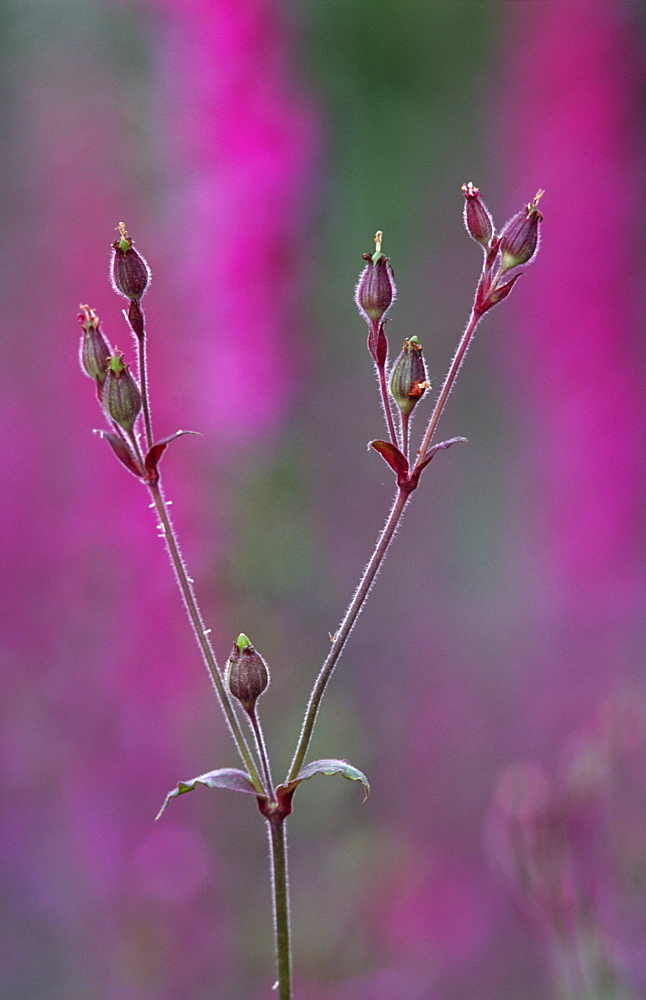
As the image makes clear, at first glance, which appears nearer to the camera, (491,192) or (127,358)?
(127,358)

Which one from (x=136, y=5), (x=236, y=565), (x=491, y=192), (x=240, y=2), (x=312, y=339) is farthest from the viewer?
(x=491, y=192)

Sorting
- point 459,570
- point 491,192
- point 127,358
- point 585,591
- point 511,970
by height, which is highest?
point 491,192

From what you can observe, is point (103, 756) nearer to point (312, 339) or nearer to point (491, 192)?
point (312, 339)

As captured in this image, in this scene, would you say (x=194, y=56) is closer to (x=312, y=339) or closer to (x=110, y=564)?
(x=312, y=339)

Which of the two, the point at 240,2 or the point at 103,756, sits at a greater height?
the point at 240,2

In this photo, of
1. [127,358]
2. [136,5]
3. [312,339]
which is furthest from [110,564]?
[136,5]

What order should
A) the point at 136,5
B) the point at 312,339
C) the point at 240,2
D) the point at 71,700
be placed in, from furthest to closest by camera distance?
the point at 136,5
the point at 312,339
the point at 240,2
the point at 71,700
